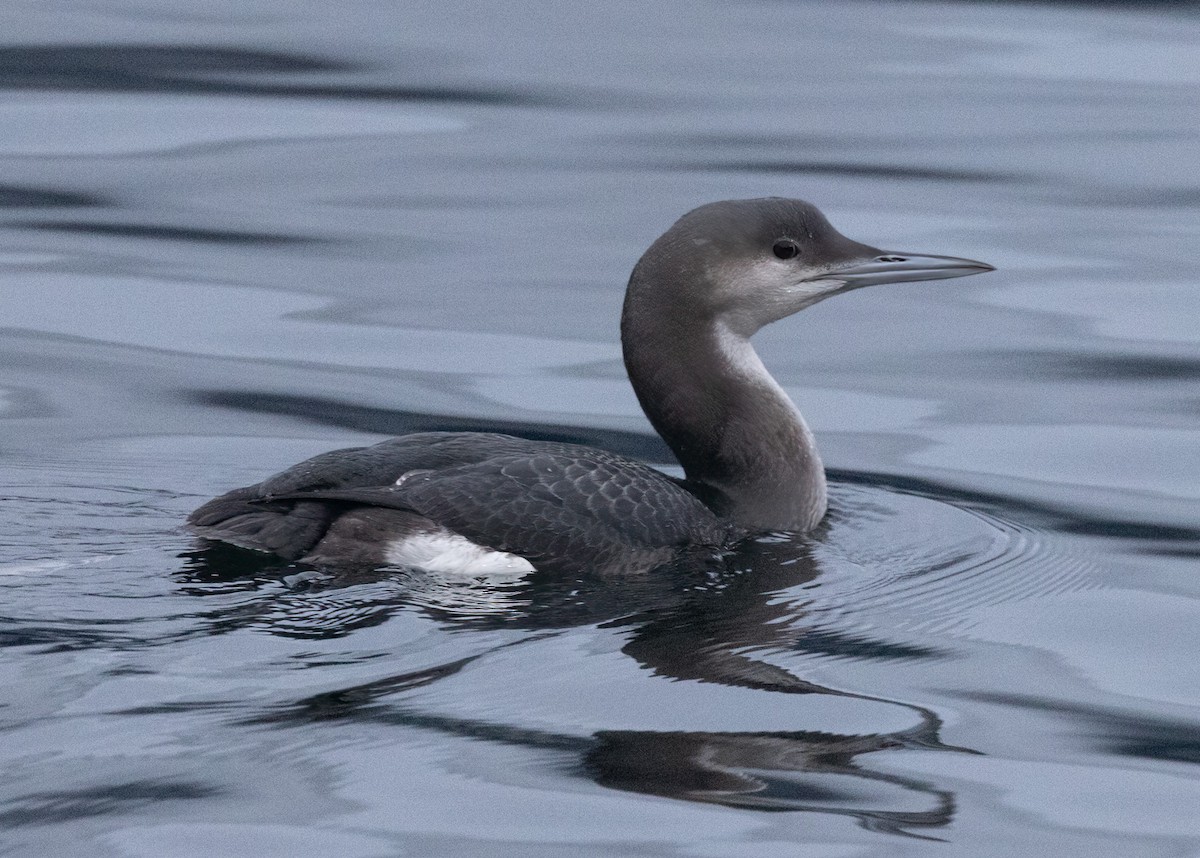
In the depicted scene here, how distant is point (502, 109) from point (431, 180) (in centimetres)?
124

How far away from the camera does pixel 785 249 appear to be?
5887mm

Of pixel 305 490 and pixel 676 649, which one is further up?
pixel 305 490

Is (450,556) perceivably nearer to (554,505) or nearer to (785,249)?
(554,505)

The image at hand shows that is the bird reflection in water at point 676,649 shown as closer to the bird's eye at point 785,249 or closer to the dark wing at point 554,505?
the dark wing at point 554,505

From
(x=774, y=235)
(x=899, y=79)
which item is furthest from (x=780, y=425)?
(x=899, y=79)

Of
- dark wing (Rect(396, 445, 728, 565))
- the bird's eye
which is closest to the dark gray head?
the bird's eye

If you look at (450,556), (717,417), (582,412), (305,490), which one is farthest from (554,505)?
(582,412)

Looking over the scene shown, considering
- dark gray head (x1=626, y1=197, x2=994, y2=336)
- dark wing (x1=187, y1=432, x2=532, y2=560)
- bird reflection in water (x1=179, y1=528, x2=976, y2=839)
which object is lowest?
bird reflection in water (x1=179, y1=528, x2=976, y2=839)

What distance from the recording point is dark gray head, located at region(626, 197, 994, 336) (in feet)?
19.0

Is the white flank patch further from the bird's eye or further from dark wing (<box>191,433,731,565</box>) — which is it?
the bird's eye

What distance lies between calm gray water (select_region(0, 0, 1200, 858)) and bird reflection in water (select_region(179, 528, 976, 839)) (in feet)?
0.04

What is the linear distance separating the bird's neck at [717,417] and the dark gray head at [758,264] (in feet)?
0.19

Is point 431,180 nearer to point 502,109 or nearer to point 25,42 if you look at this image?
point 502,109

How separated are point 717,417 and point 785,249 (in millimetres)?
490
